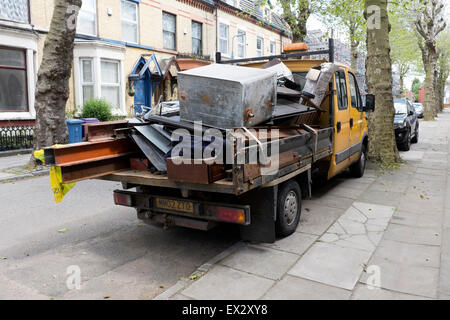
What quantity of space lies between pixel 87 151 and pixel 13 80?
12052mm

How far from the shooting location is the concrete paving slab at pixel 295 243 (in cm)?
464

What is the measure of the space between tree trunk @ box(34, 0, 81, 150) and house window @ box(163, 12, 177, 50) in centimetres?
997

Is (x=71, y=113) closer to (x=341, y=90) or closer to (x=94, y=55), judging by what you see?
(x=94, y=55)

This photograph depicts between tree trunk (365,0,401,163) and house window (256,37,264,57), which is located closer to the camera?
tree trunk (365,0,401,163)

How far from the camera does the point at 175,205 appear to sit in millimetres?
4430

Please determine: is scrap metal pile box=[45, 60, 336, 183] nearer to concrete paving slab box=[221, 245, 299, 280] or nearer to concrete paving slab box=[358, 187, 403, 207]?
concrete paving slab box=[221, 245, 299, 280]

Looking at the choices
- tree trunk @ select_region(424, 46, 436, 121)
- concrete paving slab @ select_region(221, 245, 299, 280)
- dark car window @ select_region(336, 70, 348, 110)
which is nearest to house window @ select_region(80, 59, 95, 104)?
dark car window @ select_region(336, 70, 348, 110)

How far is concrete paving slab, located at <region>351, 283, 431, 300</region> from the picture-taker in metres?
3.49

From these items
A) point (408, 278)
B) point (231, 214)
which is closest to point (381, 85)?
point (408, 278)

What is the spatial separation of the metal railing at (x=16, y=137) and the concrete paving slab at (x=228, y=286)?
11748 millimetres

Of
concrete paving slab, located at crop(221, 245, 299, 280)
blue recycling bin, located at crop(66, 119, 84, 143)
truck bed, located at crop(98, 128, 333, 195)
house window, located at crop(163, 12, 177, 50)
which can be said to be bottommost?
concrete paving slab, located at crop(221, 245, 299, 280)

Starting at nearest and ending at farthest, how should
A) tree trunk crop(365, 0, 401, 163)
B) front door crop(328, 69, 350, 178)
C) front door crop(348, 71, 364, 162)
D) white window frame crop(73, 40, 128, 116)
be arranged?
front door crop(328, 69, 350, 178) → front door crop(348, 71, 364, 162) → tree trunk crop(365, 0, 401, 163) → white window frame crop(73, 40, 128, 116)

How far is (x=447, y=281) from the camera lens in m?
3.81
